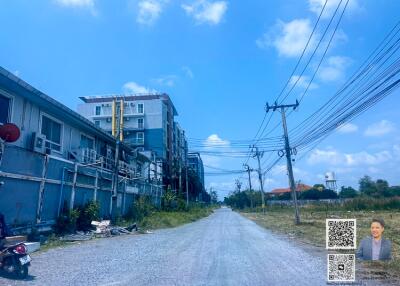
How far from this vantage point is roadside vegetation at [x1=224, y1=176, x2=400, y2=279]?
15428mm

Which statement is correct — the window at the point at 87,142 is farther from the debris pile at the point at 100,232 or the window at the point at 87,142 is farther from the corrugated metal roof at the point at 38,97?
the debris pile at the point at 100,232

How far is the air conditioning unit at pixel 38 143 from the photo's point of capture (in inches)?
630

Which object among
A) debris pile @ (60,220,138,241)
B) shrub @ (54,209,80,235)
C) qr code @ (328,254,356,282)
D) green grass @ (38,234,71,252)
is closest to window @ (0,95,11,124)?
shrub @ (54,209,80,235)

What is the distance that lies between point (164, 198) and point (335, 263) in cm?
4132

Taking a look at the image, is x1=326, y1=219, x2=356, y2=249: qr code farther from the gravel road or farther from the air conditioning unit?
the air conditioning unit

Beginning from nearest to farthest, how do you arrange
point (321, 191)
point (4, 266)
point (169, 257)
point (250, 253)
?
point (4, 266) → point (169, 257) → point (250, 253) → point (321, 191)

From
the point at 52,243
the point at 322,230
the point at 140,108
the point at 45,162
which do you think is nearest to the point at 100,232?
the point at 52,243

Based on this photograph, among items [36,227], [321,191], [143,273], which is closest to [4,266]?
[143,273]

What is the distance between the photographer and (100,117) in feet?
235

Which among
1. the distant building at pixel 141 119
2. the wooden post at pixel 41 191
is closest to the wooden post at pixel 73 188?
the wooden post at pixel 41 191

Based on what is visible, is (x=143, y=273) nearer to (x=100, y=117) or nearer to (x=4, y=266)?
(x=4, y=266)

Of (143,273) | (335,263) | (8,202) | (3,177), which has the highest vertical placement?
(3,177)

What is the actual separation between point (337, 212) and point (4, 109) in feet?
122

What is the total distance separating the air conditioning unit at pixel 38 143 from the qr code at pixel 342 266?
1404cm
